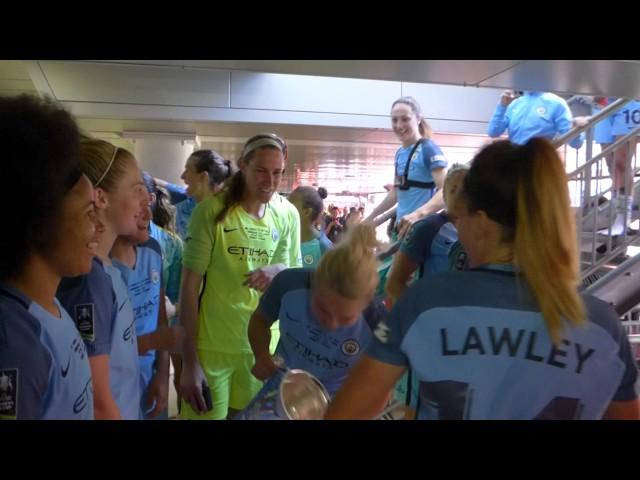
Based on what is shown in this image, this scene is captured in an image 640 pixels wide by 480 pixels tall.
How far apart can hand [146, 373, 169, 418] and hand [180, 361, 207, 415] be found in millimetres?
62

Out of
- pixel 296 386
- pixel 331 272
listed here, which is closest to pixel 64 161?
pixel 296 386

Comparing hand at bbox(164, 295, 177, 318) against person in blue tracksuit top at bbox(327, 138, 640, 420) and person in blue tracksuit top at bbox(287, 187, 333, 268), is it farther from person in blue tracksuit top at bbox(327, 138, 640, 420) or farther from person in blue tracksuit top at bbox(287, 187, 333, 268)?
person in blue tracksuit top at bbox(327, 138, 640, 420)

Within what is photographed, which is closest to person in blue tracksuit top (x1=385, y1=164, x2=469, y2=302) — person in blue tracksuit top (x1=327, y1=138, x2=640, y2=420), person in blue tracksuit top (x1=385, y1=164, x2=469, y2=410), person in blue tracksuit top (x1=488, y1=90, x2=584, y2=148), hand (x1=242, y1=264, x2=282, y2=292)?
person in blue tracksuit top (x1=385, y1=164, x2=469, y2=410)

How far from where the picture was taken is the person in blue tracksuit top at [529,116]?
1.56 metres

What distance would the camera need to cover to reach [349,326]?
934 millimetres

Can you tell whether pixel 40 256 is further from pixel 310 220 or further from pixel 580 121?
pixel 580 121

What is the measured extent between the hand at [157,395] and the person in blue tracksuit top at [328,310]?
0.70ft

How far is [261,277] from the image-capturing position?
1.10 metres

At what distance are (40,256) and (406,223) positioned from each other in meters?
0.81

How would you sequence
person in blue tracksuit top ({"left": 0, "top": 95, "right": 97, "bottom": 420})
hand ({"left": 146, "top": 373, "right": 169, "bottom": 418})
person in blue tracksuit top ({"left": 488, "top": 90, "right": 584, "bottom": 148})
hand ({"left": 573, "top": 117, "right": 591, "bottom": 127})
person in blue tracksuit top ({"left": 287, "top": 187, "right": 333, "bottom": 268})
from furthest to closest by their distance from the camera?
hand ({"left": 573, "top": 117, "right": 591, "bottom": 127}), person in blue tracksuit top ({"left": 488, "top": 90, "right": 584, "bottom": 148}), person in blue tracksuit top ({"left": 287, "top": 187, "right": 333, "bottom": 268}), hand ({"left": 146, "top": 373, "right": 169, "bottom": 418}), person in blue tracksuit top ({"left": 0, "top": 95, "right": 97, "bottom": 420})

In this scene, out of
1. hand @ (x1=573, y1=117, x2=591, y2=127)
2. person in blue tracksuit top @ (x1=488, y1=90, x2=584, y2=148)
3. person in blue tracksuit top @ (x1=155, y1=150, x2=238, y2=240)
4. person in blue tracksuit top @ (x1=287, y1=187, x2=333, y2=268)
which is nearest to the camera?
person in blue tracksuit top @ (x1=287, y1=187, x2=333, y2=268)

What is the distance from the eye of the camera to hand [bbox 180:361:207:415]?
1101 millimetres

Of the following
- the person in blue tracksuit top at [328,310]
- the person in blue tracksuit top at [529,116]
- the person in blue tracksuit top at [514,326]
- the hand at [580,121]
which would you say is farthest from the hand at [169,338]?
the hand at [580,121]

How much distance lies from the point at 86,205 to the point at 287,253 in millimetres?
661
